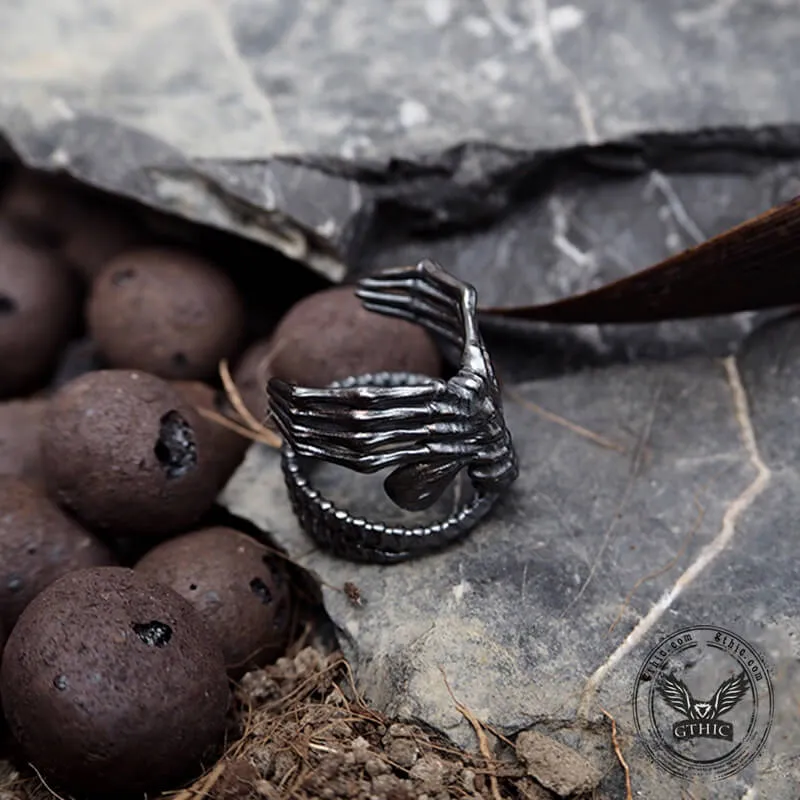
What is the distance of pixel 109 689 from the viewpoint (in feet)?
6.95

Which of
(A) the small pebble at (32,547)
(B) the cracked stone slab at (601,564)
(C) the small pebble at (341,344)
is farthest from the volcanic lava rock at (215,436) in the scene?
(A) the small pebble at (32,547)

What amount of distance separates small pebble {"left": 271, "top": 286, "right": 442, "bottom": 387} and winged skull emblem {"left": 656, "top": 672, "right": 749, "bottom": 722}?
1.13 meters

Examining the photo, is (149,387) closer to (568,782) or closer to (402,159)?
(402,159)

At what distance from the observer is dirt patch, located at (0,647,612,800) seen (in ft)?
7.05

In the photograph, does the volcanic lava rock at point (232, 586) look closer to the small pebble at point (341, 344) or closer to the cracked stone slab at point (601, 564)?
the cracked stone slab at point (601, 564)

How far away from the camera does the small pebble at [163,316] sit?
125 inches

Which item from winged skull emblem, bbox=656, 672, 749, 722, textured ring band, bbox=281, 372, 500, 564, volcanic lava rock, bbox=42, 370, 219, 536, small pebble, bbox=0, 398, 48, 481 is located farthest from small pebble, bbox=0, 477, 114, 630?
winged skull emblem, bbox=656, 672, 749, 722

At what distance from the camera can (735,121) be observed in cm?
331

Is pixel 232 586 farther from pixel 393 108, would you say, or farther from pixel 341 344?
pixel 393 108

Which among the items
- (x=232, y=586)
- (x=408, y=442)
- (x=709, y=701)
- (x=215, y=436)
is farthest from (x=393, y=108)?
(x=709, y=701)

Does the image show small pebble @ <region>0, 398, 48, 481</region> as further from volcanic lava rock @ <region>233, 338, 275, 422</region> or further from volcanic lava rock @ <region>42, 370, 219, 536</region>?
volcanic lava rock @ <region>233, 338, 275, 422</region>

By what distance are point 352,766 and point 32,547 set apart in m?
0.94

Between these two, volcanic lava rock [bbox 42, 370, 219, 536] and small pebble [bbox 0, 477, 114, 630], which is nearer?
small pebble [bbox 0, 477, 114, 630]

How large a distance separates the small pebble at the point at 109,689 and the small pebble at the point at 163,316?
1028mm
